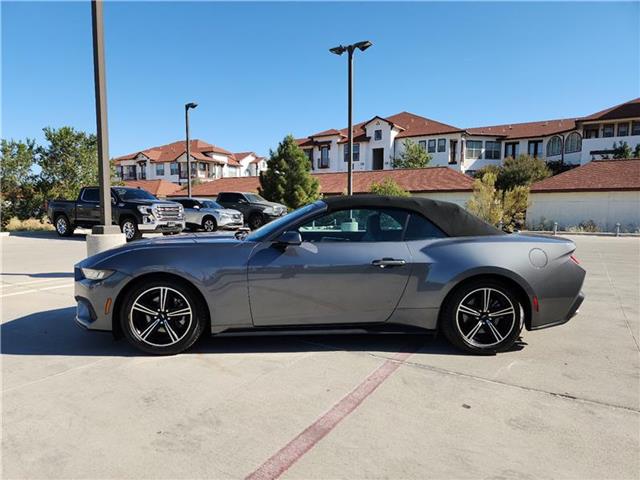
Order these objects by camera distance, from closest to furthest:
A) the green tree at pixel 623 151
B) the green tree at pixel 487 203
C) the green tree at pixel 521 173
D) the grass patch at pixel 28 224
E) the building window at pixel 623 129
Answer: the grass patch at pixel 28 224 < the green tree at pixel 487 203 < the green tree at pixel 521 173 < the green tree at pixel 623 151 < the building window at pixel 623 129

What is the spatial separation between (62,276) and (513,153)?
5449 centimetres

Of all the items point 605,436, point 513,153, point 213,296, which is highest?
point 513,153

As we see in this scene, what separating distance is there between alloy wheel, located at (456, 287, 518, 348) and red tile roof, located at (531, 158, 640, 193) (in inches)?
1095

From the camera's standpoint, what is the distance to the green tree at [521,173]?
4031 centimetres

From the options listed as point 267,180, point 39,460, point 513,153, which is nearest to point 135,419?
point 39,460

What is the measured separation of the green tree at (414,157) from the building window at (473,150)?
18.7ft

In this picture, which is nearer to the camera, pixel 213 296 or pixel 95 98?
pixel 213 296

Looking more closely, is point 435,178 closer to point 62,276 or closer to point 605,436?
point 62,276

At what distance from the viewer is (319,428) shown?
109 inches

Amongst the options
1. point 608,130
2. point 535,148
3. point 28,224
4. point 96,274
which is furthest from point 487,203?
point 535,148

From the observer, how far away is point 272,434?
8.83ft

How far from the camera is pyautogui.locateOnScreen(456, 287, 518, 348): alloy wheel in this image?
4043 mm

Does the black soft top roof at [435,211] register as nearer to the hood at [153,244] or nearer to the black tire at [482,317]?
the black tire at [482,317]

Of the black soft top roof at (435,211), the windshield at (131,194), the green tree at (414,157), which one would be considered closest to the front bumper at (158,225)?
the windshield at (131,194)
